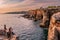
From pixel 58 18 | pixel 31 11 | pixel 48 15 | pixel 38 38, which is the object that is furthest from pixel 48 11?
pixel 31 11

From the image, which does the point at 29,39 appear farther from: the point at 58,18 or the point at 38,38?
the point at 58,18

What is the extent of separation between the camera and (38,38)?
35.6 metres

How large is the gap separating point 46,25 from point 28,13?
67.7 metres

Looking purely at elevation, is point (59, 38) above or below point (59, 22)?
below

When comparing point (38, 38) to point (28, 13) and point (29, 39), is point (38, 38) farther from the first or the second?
point (28, 13)

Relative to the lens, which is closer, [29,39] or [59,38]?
[59,38]

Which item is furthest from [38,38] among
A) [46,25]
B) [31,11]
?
[31,11]

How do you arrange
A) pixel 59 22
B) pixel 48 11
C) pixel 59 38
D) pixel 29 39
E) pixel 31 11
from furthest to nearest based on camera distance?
pixel 31 11, pixel 48 11, pixel 29 39, pixel 59 22, pixel 59 38

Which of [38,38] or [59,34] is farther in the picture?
[38,38]

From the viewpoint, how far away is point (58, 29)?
14406 mm

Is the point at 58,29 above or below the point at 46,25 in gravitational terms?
above

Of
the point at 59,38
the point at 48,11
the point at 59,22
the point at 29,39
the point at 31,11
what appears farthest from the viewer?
the point at 31,11

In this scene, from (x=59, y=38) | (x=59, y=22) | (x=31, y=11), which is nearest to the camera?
(x=59, y=38)

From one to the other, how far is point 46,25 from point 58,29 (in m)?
39.8
